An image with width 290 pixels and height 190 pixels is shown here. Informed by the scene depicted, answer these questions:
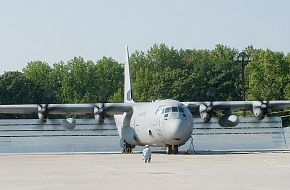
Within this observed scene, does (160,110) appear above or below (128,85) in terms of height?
below

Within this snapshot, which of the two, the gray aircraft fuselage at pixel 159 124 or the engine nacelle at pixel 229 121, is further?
the engine nacelle at pixel 229 121

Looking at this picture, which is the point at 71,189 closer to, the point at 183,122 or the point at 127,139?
the point at 183,122

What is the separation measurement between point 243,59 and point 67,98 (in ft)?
212

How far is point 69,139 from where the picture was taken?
61.9 meters

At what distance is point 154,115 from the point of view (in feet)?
138

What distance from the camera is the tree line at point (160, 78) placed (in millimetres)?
91625

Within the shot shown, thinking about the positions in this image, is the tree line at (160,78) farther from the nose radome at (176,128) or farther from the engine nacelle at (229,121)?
the nose radome at (176,128)

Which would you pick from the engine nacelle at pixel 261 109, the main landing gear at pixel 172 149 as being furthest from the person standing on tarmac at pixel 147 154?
the engine nacelle at pixel 261 109

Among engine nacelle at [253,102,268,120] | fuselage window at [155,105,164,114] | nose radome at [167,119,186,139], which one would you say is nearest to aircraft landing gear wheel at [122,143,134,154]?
fuselage window at [155,105,164,114]

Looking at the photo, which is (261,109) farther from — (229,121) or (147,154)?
(147,154)

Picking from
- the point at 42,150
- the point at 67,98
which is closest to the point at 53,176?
the point at 42,150

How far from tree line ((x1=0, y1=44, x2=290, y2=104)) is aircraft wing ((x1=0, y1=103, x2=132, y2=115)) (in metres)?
42.3

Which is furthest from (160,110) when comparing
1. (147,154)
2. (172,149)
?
(147,154)

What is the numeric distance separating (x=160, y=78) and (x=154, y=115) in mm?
61745
